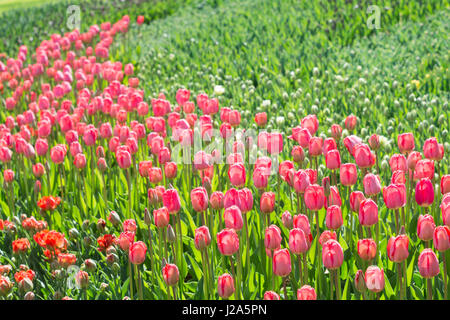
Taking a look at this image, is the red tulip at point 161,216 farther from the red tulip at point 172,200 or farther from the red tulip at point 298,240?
the red tulip at point 298,240

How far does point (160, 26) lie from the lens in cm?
1037

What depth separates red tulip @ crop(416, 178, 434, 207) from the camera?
2.65 meters

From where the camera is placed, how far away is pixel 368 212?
2.49 meters

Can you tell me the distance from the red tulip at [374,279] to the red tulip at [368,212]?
0.30 metres

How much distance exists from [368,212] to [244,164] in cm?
158

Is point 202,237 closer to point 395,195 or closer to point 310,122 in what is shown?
point 395,195

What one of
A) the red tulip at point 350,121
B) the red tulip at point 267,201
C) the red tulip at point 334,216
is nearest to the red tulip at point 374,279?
the red tulip at point 334,216

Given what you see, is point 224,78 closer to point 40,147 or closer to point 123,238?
point 40,147

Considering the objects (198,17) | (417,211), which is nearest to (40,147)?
(417,211)

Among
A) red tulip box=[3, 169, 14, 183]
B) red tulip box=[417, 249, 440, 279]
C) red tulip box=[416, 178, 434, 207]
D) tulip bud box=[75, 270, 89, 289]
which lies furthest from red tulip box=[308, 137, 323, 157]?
red tulip box=[3, 169, 14, 183]

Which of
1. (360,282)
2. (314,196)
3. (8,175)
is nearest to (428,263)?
(360,282)

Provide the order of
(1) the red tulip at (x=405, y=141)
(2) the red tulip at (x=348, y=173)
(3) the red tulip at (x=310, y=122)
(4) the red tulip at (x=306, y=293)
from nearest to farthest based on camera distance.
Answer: (4) the red tulip at (x=306, y=293) < (2) the red tulip at (x=348, y=173) < (1) the red tulip at (x=405, y=141) < (3) the red tulip at (x=310, y=122)

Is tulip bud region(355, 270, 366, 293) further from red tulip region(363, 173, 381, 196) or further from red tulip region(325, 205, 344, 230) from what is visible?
red tulip region(363, 173, 381, 196)

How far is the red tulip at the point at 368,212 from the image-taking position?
2480mm
